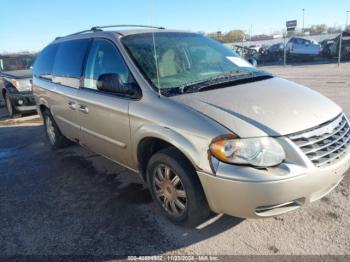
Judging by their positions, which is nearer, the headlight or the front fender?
the headlight

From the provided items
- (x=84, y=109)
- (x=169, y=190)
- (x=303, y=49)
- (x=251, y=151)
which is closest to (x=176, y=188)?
(x=169, y=190)

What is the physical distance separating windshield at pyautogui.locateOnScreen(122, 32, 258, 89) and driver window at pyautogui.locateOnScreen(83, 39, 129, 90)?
0.17 m

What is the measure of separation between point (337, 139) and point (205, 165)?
1.18m

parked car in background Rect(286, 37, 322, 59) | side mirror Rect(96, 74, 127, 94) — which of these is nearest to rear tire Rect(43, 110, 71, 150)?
side mirror Rect(96, 74, 127, 94)

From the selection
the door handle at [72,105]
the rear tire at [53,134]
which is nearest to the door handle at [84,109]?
the door handle at [72,105]

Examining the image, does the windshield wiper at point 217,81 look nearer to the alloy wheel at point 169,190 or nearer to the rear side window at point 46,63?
the alloy wheel at point 169,190

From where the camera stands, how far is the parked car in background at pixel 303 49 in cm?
2566

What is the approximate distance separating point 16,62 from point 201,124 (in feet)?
40.7

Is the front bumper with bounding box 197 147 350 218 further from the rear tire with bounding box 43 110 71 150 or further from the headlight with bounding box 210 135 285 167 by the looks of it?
the rear tire with bounding box 43 110 71 150

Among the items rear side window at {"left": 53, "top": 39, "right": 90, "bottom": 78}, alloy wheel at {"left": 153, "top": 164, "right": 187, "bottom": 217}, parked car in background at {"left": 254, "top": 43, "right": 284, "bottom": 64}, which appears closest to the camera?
alloy wheel at {"left": 153, "top": 164, "right": 187, "bottom": 217}

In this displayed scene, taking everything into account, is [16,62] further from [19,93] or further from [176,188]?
[176,188]

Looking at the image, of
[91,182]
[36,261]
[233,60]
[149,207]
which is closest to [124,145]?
[149,207]

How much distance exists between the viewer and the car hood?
2678 mm

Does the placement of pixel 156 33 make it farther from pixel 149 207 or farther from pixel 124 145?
pixel 149 207
